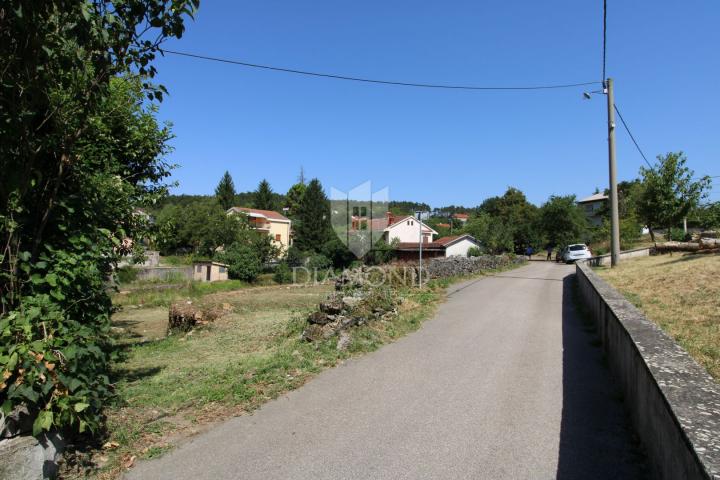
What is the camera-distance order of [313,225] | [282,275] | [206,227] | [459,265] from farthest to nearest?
[313,225], [206,227], [282,275], [459,265]

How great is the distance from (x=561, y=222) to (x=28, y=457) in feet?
149

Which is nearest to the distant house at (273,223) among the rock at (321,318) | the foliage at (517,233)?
the foliage at (517,233)

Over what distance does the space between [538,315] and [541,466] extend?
7865 millimetres

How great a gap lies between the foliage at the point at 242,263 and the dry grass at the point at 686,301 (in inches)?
992

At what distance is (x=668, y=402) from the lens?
2.91m

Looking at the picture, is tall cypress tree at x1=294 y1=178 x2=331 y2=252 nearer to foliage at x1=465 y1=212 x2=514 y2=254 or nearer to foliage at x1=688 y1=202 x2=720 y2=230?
foliage at x1=465 y1=212 x2=514 y2=254

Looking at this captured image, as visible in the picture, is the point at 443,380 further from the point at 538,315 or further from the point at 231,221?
the point at 231,221

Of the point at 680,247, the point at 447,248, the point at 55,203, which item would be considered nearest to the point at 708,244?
the point at 680,247

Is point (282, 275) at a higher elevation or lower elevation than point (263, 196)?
lower

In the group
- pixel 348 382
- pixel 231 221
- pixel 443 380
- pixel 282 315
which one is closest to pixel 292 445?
pixel 348 382

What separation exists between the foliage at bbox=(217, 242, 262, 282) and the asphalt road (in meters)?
26.8

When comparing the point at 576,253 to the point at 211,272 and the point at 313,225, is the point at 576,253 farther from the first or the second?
the point at 313,225

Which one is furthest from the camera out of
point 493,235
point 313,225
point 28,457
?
point 313,225

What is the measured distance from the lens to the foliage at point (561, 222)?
4219 cm
